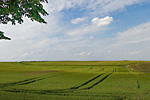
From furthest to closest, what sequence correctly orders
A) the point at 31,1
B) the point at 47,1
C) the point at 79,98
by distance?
the point at 79,98
the point at 47,1
the point at 31,1

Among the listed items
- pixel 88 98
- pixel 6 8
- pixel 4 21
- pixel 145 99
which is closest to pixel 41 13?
pixel 6 8

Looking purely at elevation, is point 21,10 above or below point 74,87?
above

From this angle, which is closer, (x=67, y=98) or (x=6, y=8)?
(x=6, y=8)

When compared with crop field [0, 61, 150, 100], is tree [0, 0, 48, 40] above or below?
above

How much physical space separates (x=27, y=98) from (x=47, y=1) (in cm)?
955

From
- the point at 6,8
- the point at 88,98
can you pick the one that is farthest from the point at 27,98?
the point at 6,8

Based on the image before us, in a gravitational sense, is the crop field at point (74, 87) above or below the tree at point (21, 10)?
below

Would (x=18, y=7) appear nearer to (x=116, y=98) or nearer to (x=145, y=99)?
(x=116, y=98)

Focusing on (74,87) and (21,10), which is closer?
(21,10)

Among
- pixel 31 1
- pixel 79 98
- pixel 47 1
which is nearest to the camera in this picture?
pixel 31 1

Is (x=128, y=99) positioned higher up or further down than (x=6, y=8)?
further down

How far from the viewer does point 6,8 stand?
12328 mm

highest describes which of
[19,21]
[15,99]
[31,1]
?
[31,1]

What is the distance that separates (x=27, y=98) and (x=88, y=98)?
6.01 metres
